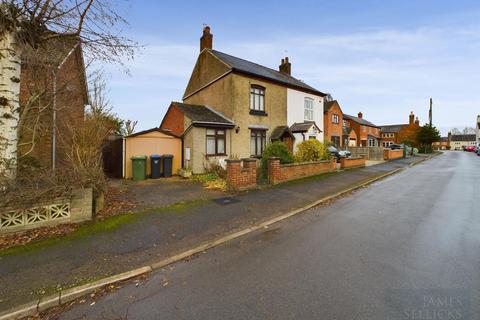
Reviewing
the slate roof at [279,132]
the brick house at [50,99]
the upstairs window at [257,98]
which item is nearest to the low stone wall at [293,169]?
the slate roof at [279,132]

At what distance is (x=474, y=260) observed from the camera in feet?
12.7

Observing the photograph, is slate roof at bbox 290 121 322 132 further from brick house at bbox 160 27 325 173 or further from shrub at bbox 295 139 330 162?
shrub at bbox 295 139 330 162

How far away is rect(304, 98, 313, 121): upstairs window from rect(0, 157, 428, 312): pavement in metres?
14.8

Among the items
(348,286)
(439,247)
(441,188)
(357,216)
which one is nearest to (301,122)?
(441,188)

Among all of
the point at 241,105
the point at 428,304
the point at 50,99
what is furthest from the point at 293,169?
the point at 50,99

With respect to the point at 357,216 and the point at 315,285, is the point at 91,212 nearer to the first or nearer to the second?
the point at 315,285

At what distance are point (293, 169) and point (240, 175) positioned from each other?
3438 millimetres

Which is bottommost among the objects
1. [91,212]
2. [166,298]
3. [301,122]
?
[166,298]

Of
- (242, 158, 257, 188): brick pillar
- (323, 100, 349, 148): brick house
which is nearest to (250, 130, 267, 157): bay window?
(242, 158, 257, 188): brick pillar

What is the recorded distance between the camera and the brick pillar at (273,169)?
10.6 m

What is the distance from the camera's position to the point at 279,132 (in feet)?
58.2

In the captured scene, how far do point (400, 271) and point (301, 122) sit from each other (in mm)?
17599

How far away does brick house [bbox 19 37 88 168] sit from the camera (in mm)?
6609

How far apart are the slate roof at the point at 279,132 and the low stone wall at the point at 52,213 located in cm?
1371
